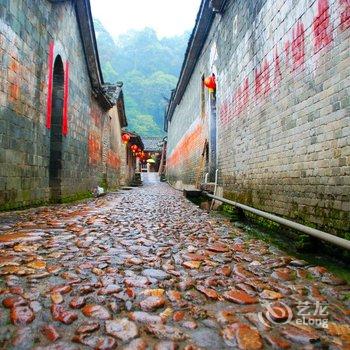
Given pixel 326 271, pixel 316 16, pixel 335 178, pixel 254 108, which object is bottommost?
pixel 326 271

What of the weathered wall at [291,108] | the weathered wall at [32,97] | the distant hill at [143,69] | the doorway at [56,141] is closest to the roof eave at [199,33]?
the weathered wall at [291,108]

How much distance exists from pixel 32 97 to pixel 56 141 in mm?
1987

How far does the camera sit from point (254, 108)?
6.67 meters

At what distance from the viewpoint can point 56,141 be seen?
8695 mm

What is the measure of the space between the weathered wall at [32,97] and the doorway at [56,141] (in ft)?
0.78

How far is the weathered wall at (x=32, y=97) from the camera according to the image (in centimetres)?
572

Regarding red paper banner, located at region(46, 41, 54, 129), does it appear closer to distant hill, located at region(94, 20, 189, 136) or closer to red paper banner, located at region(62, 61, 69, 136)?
red paper banner, located at region(62, 61, 69, 136)

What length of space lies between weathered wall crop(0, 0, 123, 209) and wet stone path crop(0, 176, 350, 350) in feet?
8.86

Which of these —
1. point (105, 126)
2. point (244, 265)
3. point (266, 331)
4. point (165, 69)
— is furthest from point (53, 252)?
point (165, 69)

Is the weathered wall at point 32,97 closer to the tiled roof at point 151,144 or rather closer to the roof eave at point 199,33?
the roof eave at point 199,33

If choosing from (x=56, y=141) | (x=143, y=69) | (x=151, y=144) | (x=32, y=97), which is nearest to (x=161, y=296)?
(x=32, y=97)

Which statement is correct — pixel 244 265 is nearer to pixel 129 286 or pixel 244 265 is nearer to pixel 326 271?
pixel 326 271

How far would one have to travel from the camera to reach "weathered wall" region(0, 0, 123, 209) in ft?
18.8

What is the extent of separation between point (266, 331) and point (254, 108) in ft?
18.3
